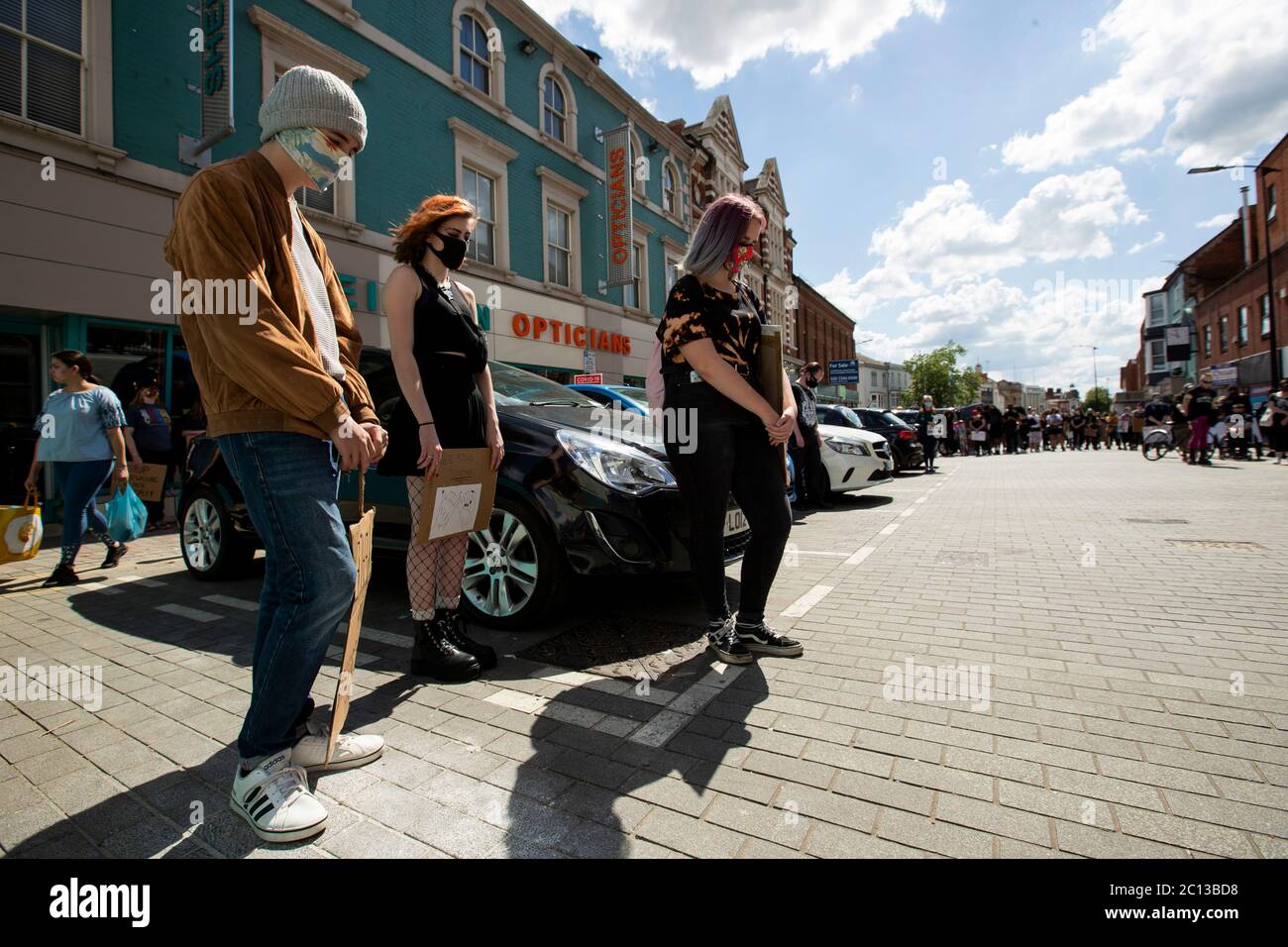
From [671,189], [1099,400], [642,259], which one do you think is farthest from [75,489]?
[1099,400]

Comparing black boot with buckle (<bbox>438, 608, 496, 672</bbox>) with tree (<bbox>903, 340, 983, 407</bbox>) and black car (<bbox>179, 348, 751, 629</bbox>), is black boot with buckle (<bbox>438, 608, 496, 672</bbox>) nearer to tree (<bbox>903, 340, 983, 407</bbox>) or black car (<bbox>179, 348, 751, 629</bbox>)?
black car (<bbox>179, 348, 751, 629</bbox>)

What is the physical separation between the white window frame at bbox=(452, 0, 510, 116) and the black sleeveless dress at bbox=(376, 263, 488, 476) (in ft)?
45.5

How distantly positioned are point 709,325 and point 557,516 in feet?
4.13

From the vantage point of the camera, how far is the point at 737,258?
3.09 metres

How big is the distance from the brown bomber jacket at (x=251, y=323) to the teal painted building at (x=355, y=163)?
889cm

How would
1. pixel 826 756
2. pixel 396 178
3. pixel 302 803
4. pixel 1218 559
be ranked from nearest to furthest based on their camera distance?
1. pixel 302 803
2. pixel 826 756
3. pixel 1218 559
4. pixel 396 178

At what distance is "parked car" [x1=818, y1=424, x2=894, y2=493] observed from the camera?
30.0ft

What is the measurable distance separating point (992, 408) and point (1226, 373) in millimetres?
16437

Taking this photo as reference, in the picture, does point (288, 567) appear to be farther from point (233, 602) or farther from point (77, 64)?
point (77, 64)

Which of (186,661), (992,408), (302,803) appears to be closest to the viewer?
(302,803)

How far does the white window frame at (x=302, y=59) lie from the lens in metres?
10.5
